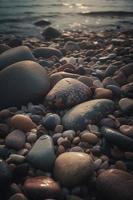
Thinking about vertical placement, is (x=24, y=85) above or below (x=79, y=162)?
above

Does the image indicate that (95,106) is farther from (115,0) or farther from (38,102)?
(115,0)

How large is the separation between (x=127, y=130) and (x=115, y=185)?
804 millimetres

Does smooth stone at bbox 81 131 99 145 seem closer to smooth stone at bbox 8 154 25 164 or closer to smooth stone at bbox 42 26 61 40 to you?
smooth stone at bbox 8 154 25 164

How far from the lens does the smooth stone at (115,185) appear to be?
2.35m

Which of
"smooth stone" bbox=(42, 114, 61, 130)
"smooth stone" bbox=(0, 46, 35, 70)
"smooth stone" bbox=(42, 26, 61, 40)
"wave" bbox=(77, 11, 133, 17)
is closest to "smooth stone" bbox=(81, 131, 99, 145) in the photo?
"smooth stone" bbox=(42, 114, 61, 130)

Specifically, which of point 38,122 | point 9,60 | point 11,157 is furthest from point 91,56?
point 11,157

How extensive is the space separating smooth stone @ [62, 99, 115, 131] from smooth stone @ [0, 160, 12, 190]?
901mm

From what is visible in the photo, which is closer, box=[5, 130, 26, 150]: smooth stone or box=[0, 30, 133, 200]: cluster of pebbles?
box=[0, 30, 133, 200]: cluster of pebbles

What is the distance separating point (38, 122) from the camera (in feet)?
11.4

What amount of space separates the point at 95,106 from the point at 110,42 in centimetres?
367

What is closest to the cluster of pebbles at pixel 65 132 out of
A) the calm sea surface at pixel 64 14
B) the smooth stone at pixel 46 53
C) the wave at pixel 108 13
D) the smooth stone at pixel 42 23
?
the smooth stone at pixel 46 53

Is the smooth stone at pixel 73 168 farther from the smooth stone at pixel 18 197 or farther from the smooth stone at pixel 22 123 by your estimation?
the smooth stone at pixel 22 123

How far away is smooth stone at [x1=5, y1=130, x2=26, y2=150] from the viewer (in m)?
3.03

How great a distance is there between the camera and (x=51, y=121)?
334cm
